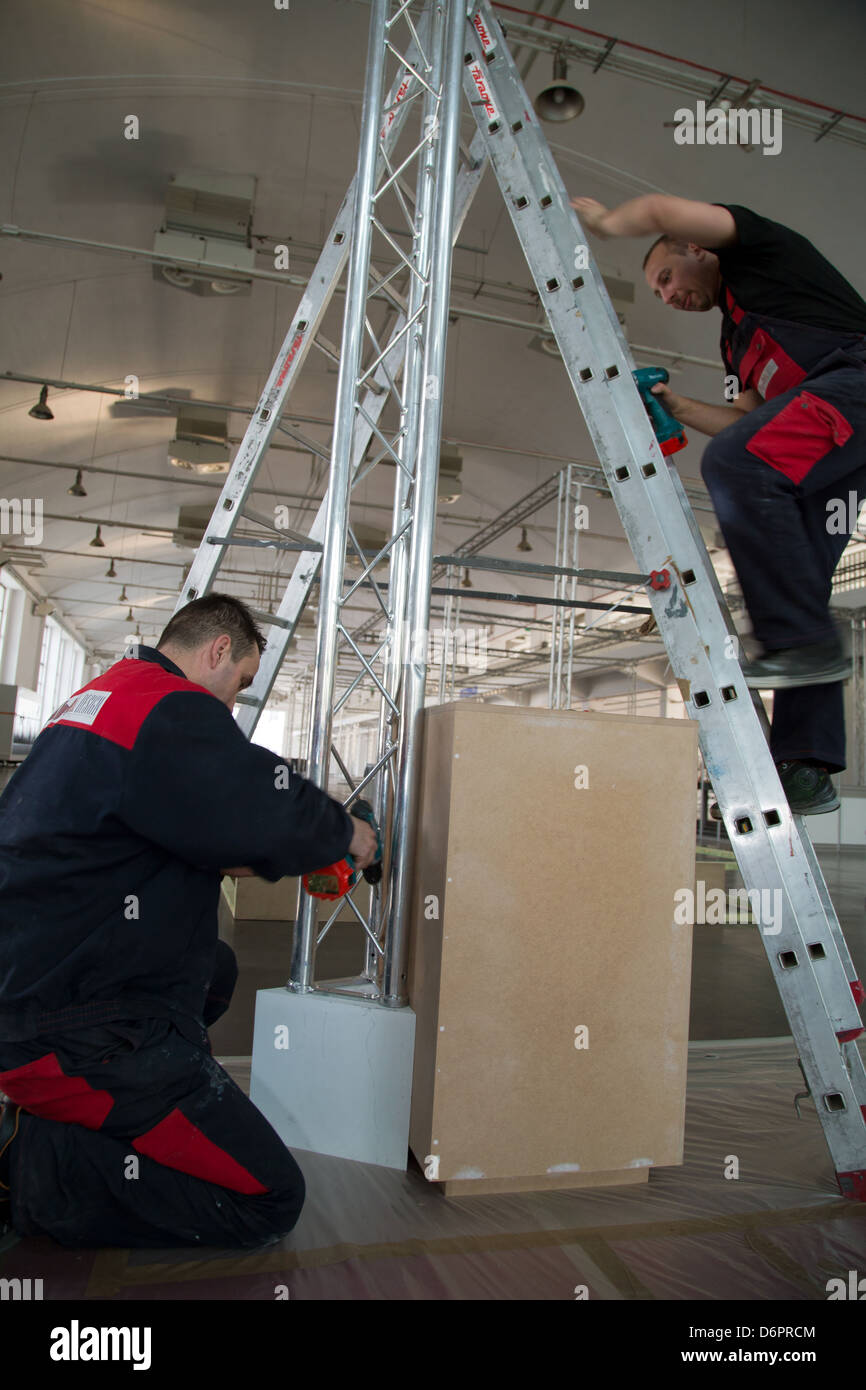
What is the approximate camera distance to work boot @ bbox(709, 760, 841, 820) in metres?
2.41

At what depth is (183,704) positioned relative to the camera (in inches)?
75.2

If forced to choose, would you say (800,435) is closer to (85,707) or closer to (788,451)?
(788,451)

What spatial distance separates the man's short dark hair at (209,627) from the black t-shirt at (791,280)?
1.82 meters

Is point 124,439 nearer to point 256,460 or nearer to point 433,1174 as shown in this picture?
point 256,460

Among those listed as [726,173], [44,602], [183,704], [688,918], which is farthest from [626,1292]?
[44,602]

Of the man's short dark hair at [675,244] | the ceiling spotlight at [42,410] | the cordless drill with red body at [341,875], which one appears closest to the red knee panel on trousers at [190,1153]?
the cordless drill with red body at [341,875]

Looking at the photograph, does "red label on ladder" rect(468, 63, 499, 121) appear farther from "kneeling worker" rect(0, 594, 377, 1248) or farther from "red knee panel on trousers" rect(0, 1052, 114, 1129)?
"red knee panel on trousers" rect(0, 1052, 114, 1129)

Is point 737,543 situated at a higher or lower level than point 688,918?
higher

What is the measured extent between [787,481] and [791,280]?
A: 0.63 meters

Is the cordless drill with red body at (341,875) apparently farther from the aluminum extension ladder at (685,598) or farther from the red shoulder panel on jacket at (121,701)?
the aluminum extension ladder at (685,598)

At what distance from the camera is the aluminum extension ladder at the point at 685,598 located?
88.8 inches

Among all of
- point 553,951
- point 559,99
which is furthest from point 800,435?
point 559,99

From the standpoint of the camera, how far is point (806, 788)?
2412mm

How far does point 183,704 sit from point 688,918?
1571 mm
